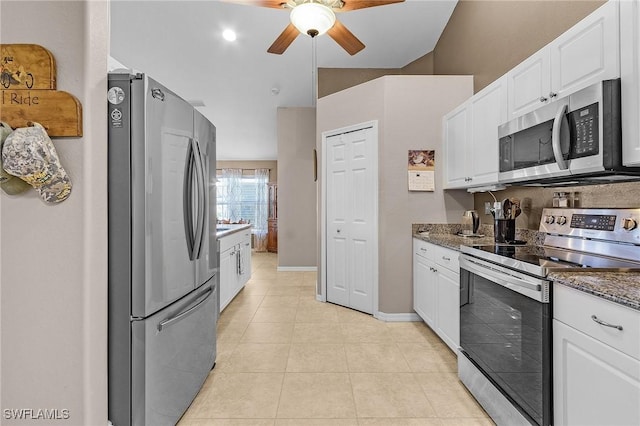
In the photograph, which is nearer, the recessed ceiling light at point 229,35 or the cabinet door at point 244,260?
the recessed ceiling light at point 229,35

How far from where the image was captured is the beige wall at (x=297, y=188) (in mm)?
6215

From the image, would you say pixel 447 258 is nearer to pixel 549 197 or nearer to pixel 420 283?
pixel 420 283

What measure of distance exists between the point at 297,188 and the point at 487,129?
4.10m

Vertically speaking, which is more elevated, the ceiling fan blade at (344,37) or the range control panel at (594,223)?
the ceiling fan blade at (344,37)

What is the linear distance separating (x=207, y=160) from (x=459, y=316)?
6.91 ft

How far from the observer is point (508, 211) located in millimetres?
2414

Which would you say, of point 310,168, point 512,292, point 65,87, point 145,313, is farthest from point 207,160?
point 310,168

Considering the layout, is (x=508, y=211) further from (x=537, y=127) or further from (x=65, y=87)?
(x=65, y=87)

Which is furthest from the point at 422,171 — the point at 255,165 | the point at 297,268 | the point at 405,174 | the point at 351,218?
the point at 255,165

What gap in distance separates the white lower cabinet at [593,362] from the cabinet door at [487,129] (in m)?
1.38

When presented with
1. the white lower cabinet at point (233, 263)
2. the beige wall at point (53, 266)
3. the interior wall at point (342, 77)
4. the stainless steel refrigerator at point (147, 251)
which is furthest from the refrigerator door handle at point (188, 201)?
the interior wall at point (342, 77)

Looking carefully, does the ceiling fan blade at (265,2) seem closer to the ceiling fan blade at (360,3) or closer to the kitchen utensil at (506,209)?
the ceiling fan blade at (360,3)

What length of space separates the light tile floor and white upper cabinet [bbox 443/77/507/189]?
4.90 ft

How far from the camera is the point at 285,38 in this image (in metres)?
2.96
